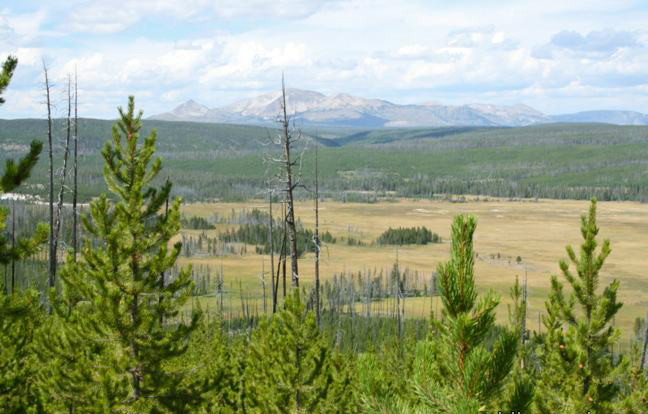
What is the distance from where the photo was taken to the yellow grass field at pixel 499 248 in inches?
3549

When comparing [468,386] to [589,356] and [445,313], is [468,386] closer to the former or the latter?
[445,313]

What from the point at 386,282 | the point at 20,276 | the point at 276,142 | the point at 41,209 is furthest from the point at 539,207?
the point at 276,142

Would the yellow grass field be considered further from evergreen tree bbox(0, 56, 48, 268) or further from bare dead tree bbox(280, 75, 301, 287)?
evergreen tree bbox(0, 56, 48, 268)

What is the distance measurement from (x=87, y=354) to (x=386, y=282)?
79.6m

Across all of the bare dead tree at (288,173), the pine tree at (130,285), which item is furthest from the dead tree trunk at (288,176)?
the pine tree at (130,285)

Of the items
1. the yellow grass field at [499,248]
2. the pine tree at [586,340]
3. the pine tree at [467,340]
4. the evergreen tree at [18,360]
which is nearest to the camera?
the pine tree at [467,340]

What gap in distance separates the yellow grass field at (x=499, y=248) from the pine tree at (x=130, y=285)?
5580 cm

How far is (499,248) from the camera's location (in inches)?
4877

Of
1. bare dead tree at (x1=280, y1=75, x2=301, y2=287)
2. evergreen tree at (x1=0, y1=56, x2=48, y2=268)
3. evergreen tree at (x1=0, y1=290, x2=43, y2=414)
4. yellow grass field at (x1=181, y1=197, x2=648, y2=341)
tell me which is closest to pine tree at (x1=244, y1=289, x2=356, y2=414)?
bare dead tree at (x1=280, y1=75, x2=301, y2=287)

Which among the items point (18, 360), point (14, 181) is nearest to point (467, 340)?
point (14, 181)

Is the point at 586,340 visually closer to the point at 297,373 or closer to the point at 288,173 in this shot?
the point at 297,373

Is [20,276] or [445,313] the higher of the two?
[445,313]

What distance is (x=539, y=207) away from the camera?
194250 millimetres

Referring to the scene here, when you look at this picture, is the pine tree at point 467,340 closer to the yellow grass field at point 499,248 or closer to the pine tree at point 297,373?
the pine tree at point 297,373
